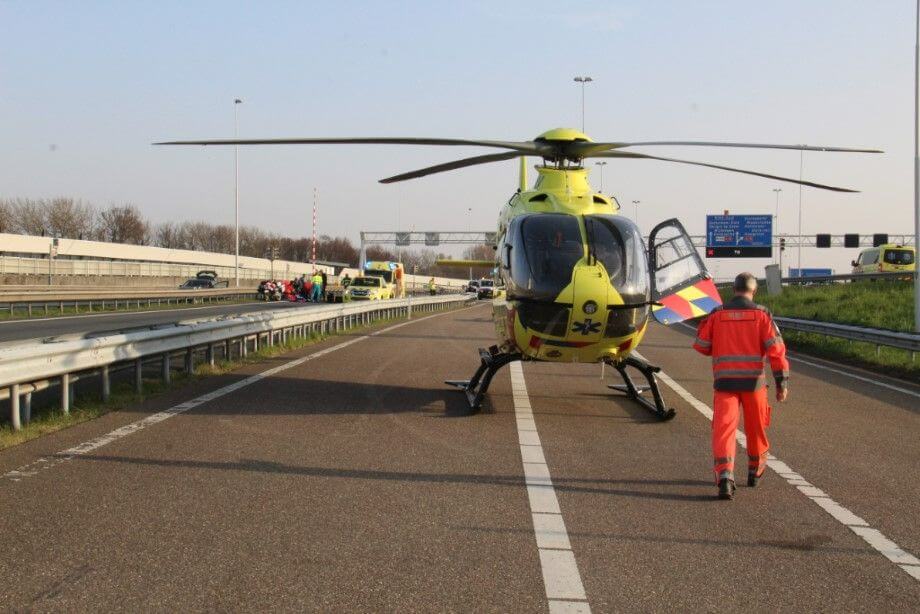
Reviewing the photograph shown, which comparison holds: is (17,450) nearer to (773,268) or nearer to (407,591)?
(407,591)

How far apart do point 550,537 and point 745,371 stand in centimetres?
238

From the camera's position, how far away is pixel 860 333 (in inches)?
750

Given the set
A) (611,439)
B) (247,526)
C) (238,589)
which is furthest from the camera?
(611,439)

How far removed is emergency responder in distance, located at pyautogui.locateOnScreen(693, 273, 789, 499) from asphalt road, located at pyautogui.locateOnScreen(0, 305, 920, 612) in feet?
1.21

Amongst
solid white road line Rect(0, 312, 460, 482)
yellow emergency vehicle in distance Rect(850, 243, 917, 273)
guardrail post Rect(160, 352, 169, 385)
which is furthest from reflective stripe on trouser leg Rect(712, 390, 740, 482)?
yellow emergency vehicle in distance Rect(850, 243, 917, 273)

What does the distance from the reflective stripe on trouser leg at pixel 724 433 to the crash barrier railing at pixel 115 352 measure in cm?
573

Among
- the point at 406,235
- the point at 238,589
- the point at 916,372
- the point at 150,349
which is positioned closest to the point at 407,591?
the point at 238,589

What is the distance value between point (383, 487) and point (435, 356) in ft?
37.2

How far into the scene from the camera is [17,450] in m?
7.33

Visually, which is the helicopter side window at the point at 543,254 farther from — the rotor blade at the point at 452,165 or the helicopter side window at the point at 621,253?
the rotor blade at the point at 452,165

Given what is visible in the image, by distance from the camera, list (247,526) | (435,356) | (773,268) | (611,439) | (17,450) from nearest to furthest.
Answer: (247,526) < (17,450) < (611,439) < (435,356) < (773,268)

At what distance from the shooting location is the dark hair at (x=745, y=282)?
7.02 metres

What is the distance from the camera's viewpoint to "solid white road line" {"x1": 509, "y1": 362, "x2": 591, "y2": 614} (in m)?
4.13

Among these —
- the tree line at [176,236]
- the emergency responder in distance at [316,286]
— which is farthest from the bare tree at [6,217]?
the emergency responder in distance at [316,286]
